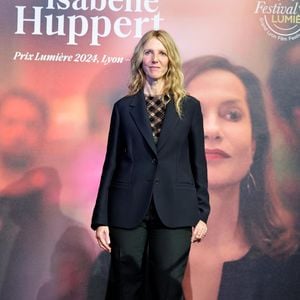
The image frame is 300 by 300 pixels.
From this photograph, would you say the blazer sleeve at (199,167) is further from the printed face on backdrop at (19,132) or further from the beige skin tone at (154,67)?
the printed face on backdrop at (19,132)

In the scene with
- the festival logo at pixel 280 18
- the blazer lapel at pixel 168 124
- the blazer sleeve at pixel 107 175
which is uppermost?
the festival logo at pixel 280 18

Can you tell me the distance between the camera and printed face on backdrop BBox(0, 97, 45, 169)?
12.1ft

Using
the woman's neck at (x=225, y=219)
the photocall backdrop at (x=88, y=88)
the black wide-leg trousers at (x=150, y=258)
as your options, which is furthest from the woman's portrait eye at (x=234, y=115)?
the black wide-leg trousers at (x=150, y=258)

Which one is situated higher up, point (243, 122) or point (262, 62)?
point (262, 62)

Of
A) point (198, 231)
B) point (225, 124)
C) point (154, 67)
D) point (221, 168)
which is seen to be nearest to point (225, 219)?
point (221, 168)

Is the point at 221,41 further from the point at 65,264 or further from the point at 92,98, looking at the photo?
the point at 65,264

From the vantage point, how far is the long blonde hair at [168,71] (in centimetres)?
272

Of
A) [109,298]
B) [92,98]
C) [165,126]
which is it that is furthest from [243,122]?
[109,298]

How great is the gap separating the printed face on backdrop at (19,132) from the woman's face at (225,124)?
0.86 metres

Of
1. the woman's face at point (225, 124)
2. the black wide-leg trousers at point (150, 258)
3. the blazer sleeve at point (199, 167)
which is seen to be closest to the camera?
the black wide-leg trousers at point (150, 258)

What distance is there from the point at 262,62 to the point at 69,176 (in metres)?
1.21

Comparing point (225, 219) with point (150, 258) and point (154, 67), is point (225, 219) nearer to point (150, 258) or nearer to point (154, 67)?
point (150, 258)

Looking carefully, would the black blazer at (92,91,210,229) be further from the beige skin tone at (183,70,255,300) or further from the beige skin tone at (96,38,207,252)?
the beige skin tone at (183,70,255,300)

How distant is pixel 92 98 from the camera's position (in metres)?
3.69
